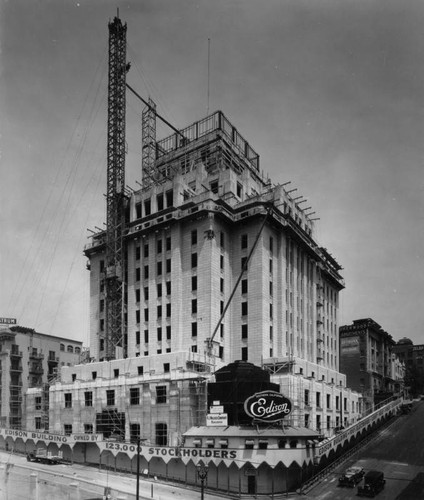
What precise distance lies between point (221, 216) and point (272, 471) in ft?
143

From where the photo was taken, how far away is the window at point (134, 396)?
7569 centimetres

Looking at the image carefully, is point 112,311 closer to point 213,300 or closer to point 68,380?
point 68,380

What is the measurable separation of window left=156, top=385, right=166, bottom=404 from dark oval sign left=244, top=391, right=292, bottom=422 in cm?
1770

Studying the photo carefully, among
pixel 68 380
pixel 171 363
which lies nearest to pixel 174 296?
pixel 171 363

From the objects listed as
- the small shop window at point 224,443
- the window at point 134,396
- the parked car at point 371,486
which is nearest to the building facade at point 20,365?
the window at point 134,396

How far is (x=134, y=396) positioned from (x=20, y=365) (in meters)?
54.5

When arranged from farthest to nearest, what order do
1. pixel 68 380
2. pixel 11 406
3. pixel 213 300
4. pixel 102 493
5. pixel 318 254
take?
pixel 11 406, pixel 318 254, pixel 68 380, pixel 213 300, pixel 102 493

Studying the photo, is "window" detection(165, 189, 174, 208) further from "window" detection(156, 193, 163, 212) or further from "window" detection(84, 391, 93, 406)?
"window" detection(84, 391, 93, 406)

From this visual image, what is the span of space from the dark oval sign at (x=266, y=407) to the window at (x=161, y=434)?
18.0 metres

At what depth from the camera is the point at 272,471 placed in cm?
5609

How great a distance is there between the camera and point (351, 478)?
5650 cm

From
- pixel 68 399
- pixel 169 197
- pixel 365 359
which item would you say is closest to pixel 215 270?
pixel 169 197

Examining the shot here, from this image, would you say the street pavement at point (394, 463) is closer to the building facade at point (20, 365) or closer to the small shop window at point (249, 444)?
the small shop window at point (249, 444)

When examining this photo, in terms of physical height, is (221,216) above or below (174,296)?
above
